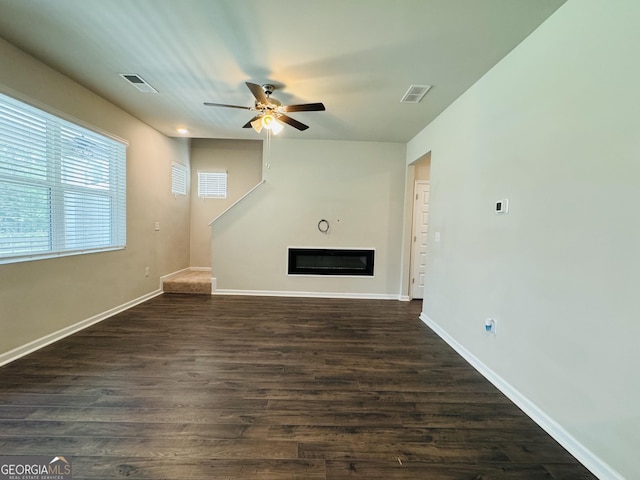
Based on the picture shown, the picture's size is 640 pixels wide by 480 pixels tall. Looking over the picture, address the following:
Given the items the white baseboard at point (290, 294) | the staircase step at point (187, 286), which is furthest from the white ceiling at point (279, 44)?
the white baseboard at point (290, 294)

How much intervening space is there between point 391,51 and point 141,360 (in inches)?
141

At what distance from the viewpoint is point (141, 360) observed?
2.44m

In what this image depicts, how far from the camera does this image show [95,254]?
323 centimetres

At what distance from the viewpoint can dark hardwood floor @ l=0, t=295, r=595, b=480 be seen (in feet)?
4.68

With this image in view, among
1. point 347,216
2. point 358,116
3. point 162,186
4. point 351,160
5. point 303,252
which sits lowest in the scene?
point 303,252

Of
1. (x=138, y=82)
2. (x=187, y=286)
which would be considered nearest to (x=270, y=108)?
(x=138, y=82)

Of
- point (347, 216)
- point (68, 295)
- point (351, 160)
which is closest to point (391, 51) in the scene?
point (351, 160)

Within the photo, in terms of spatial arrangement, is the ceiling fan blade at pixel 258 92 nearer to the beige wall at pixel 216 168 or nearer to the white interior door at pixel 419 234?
the white interior door at pixel 419 234

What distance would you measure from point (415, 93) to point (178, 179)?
14.9ft

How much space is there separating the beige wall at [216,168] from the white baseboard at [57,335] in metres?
1.93

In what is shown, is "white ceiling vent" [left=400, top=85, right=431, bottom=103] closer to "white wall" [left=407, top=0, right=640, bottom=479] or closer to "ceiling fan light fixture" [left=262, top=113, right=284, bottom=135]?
"white wall" [left=407, top=0, right=640, bottom=479]

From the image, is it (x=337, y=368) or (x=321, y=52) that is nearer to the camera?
(x=321, y=52)

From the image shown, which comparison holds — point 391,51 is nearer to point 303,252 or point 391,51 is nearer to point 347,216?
point 347,216

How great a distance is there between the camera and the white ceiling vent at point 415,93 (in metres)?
2.74
